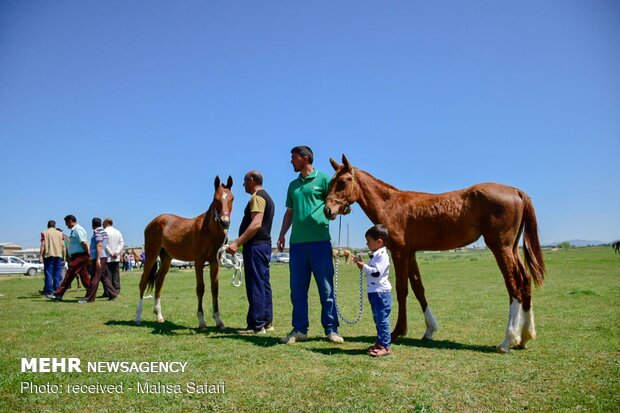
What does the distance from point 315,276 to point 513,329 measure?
2923 mm

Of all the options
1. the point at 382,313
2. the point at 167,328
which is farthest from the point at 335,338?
the point at 167,328

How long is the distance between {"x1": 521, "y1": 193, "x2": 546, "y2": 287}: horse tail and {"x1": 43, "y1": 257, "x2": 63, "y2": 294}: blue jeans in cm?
1564

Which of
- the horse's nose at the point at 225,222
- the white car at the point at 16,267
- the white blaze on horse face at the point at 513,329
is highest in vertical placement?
the horse's nose at the point at 225,222

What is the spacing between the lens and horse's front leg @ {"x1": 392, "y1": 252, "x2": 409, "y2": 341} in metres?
6.30

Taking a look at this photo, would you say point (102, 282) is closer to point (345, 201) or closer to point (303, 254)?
point (303, 254)

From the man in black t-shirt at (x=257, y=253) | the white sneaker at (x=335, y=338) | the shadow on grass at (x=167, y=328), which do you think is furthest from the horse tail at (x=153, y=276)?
the white sneaker at (x=335, y=338)

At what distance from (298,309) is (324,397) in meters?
2.71

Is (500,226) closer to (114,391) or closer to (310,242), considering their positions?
(310,242)

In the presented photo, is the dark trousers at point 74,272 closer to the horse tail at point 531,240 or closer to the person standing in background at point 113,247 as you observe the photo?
the person standing in background at point 113,247

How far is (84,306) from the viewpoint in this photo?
1142 centimetres

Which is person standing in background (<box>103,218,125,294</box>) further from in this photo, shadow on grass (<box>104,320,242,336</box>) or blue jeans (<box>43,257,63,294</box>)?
shadow on grass (<box>104,320,242,336</box>)

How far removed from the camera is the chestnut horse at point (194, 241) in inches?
299

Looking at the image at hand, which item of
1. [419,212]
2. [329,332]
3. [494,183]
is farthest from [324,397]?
[494,183]

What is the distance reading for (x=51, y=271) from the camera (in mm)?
15141
